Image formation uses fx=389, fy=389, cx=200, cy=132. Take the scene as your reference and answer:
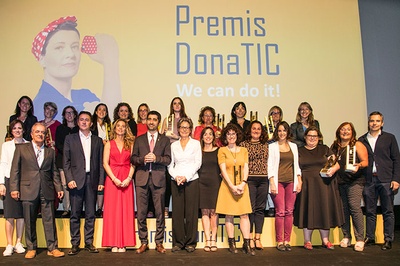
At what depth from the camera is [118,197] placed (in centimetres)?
444

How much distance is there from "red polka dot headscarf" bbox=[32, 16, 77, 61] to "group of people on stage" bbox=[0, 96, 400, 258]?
2.01m

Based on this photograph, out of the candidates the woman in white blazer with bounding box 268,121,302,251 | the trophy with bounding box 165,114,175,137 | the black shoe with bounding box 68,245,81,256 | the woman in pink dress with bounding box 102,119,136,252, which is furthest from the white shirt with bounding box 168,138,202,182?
the black shoe with bounding box 68,245,81,256

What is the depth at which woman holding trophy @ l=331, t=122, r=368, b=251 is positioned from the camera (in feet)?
15.1

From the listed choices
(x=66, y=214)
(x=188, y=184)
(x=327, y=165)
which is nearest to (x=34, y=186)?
(x=66, y=214)

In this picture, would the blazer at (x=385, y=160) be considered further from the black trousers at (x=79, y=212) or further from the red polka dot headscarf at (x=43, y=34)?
the red polka dot headscarf at (x=43, y=34)

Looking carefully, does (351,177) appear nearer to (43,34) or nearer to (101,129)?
(101,129)

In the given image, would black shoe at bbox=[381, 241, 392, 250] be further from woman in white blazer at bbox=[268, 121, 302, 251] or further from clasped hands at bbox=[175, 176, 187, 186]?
clasped hands at bbox=[175, 176, 187, 186]

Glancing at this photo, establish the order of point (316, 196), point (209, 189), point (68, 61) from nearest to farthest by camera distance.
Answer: point (209, 189), point (316, 196), point (68, 61)

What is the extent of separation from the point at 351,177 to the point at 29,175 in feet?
12.2

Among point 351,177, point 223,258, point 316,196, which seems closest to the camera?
point 223,258

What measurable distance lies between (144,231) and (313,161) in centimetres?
213

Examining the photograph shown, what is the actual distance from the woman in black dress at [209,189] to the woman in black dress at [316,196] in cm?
100

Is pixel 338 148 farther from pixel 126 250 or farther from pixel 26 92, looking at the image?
pixel 26 92

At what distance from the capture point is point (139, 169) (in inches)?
176
